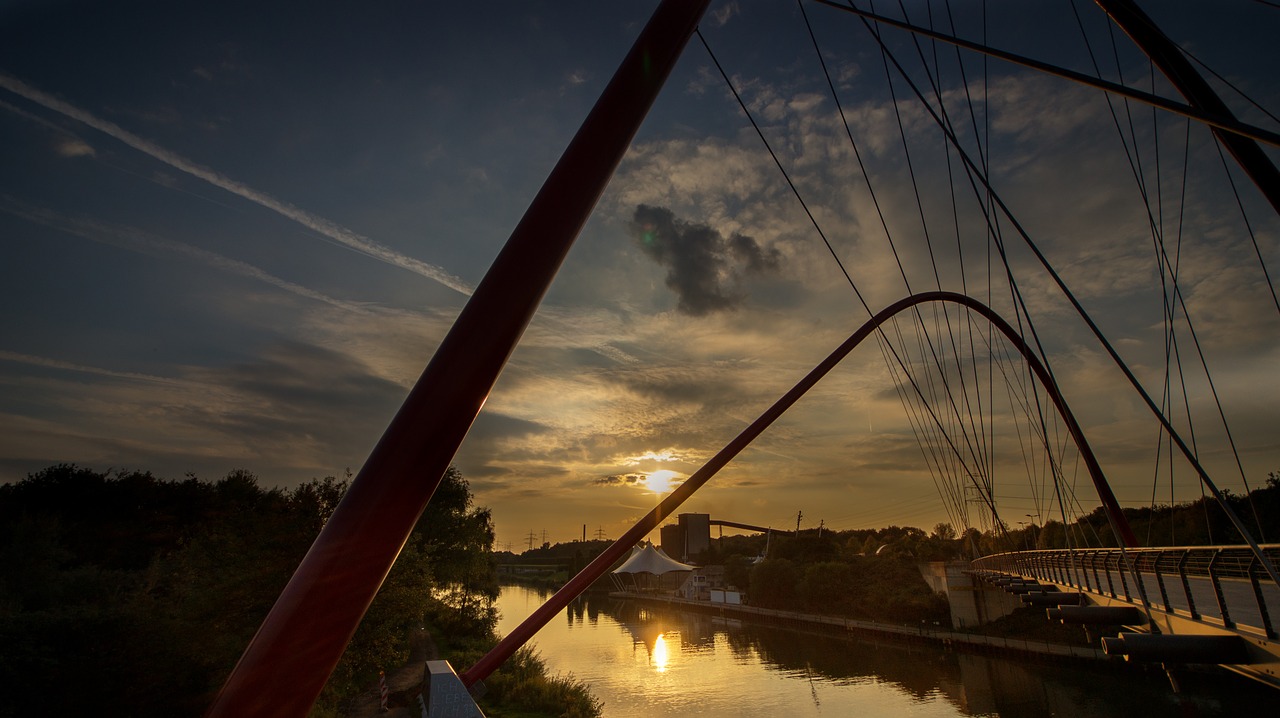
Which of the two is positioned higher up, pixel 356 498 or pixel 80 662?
pixel 356 498

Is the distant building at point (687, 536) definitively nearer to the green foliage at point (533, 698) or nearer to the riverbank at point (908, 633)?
the riverbank at point (908, 633)

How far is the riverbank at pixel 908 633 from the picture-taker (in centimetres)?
2920

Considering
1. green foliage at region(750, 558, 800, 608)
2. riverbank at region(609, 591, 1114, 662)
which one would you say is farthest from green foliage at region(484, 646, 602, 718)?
green foliage at region(750, 558, 800, 608)

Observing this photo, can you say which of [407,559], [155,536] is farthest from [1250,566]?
[155,536]

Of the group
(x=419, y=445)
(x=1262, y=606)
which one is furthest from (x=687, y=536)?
(x=419, y=445)

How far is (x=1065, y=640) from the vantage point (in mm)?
30750

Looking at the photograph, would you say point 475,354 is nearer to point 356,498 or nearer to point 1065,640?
point 356,498

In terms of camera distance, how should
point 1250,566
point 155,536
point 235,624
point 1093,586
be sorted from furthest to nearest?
point 155,536 < point 1093,586 < point 235,624 < point 1250,566

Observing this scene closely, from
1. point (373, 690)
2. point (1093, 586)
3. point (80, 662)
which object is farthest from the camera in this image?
point (373, 690)

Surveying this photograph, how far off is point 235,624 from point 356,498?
18.3 metres

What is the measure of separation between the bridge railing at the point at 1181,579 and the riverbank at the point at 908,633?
158 inches

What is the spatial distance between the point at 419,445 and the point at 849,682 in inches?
1327

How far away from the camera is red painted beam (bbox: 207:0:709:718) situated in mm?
1483

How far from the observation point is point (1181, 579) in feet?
31.4
